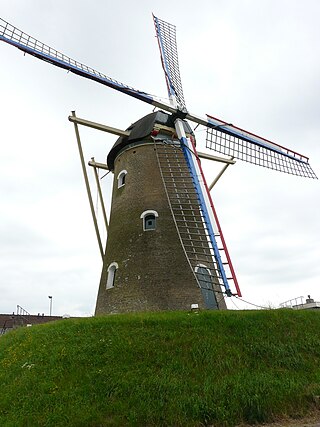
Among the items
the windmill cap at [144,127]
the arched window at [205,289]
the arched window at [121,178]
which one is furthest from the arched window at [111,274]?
the windmill cap at [144,127]

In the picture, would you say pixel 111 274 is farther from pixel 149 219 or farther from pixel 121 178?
pixel 121 178

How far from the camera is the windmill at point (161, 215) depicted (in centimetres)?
1312

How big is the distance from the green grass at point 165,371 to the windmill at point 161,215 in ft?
7.20

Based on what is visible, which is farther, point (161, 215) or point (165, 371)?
point (161, 215)

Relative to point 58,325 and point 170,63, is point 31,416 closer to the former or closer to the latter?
point 58,325

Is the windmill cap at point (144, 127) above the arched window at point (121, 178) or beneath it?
above

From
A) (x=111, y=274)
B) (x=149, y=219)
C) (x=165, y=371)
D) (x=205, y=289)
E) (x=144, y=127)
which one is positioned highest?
(x=144, y=127)

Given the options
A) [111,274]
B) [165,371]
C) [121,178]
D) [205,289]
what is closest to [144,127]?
[121,178]

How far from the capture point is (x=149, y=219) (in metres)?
14.7

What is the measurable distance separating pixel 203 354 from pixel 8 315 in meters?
35.1

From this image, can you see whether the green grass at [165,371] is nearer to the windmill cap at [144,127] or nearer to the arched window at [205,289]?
the arched window at [205,289]

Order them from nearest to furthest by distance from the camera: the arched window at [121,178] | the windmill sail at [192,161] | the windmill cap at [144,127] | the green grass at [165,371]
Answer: the green grass at [165,371], the windmill sail at [192,161], the windmill cap at [144,127], the arched window at [121,178]

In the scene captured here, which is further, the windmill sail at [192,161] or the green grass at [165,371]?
the windmill sail at [192,161]

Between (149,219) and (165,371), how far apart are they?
7.16m
